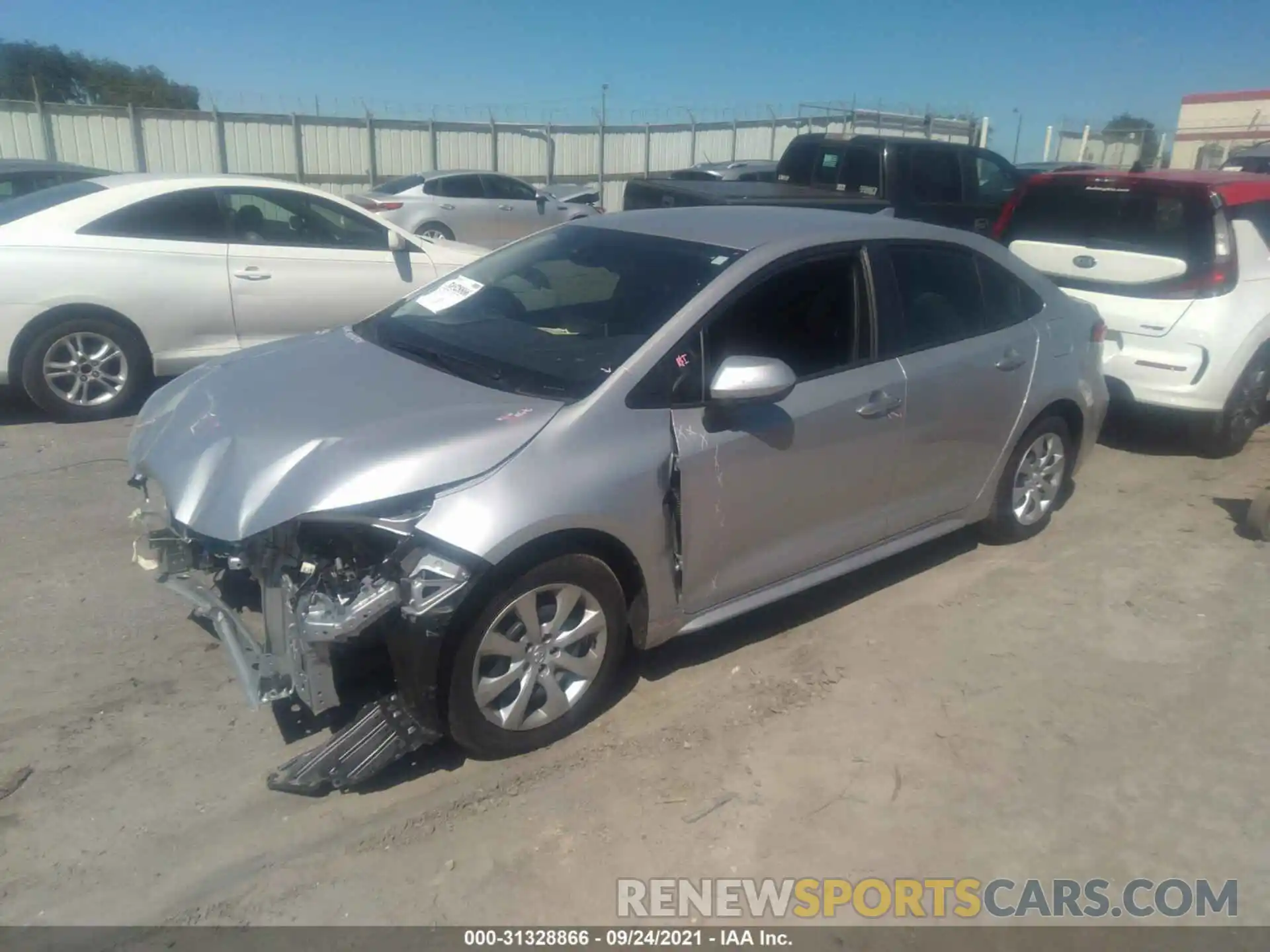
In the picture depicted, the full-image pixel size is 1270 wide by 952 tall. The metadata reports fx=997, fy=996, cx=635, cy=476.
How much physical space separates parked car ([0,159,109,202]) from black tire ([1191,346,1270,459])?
1022 cm

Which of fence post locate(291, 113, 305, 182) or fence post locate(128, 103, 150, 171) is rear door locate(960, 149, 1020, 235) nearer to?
fence post locate(291, 113, 305, 182)

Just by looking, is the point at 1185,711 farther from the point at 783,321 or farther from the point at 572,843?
the point at 572,843

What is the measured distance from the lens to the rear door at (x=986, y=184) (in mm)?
12234

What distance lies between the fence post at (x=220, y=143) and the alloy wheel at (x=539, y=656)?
22.4m

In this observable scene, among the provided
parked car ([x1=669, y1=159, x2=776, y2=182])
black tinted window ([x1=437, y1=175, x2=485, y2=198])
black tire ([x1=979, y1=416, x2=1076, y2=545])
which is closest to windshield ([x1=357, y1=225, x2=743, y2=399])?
black tire ([x1=979, y1=416, x2=1076, y2=545])

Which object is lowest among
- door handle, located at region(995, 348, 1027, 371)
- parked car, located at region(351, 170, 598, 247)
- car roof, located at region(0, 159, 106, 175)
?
parked car, located at region(351, 170, 598, 247)

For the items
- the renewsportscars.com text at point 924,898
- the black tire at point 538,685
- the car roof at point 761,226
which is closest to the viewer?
the renewsportscars.com text at point 924,898

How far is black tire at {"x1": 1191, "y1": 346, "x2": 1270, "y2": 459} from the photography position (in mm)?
6656

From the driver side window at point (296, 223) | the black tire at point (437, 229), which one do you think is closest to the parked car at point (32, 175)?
the driver side window at point (296, 223)

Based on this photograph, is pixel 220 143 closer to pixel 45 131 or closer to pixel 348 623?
pixel 45 131

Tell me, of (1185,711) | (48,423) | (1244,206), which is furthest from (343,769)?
(1244,206)

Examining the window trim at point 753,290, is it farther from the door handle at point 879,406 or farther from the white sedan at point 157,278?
the white sedan at point 157,278

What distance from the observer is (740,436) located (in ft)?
12.0

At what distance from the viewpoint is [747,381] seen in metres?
3.49
